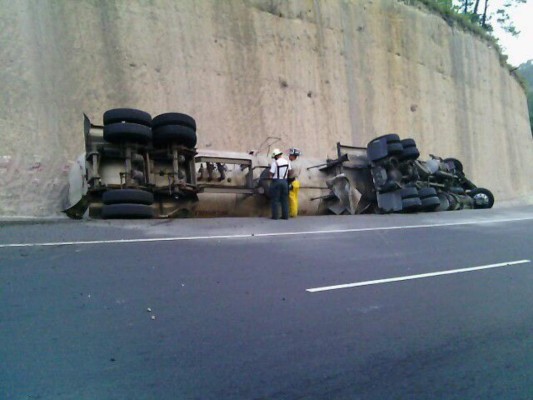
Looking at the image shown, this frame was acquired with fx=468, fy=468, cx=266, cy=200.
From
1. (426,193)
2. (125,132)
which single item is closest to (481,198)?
(426,193)

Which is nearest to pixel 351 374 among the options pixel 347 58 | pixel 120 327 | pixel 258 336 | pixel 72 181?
pixel 258 336

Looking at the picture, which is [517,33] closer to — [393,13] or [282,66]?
[393,13]

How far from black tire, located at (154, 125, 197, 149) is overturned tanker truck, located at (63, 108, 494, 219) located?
0.07 ft

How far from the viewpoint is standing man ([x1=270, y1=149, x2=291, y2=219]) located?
11.5 m

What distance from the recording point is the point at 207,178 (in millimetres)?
11547

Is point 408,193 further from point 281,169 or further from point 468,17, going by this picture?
point 468,17

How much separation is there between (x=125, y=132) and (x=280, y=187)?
12.8 ft

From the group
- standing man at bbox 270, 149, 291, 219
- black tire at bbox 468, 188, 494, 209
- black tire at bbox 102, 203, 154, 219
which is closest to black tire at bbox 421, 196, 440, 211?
black tire at bbox 468, 188, 494, 209

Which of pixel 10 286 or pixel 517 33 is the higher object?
pixel 517 33

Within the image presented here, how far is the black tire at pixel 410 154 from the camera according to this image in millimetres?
14445

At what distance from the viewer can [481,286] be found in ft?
17.9

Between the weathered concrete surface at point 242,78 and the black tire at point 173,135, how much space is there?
4.08 meters

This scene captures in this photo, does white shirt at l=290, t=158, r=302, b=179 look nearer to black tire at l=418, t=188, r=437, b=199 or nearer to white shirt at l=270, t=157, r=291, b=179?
white shirt at l=270, t=157, r=291, b=179

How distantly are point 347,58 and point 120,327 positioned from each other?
20879mm
